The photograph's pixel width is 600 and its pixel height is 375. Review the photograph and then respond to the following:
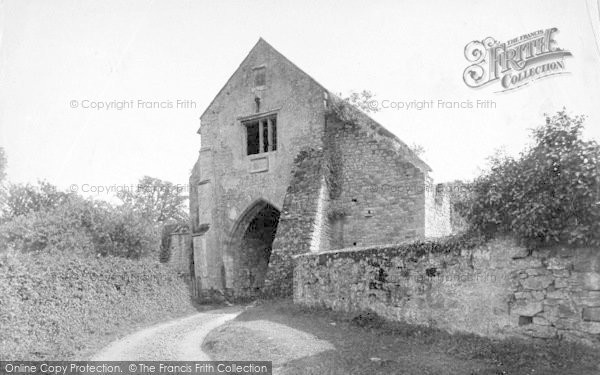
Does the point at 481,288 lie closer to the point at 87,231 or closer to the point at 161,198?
the point at 87,231

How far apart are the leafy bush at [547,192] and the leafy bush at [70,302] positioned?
27.3ft

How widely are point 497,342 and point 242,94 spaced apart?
1466 cm

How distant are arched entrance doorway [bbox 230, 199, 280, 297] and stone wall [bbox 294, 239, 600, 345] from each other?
27.7 ft

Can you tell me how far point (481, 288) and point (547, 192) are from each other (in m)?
1.89

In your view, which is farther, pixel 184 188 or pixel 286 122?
pixel 184 188

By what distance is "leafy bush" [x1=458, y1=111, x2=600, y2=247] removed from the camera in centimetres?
630

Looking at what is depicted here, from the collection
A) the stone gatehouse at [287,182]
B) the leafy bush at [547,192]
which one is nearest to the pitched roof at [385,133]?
the stone gatehouse at [287,182]

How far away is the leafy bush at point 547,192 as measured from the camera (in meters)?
6.30

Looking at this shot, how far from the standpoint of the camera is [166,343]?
9.86 meters

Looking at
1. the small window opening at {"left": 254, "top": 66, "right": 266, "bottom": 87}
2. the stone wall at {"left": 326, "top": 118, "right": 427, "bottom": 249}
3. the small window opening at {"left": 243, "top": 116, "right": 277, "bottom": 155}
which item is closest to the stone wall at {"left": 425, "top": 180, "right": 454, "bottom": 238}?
the stone wall at {"left": 326, "top": 118, "right": 427, "bottom": 249}

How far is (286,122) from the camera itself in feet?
58.6

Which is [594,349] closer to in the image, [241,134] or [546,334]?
[546,334]

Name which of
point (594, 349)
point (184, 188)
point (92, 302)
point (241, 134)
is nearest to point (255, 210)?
point (241, 134)

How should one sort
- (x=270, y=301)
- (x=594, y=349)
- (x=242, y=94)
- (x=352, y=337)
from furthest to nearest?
(x=242, y=94)
(x=270, y=301)
(x=352, y=337)
(x=594, y=349)
